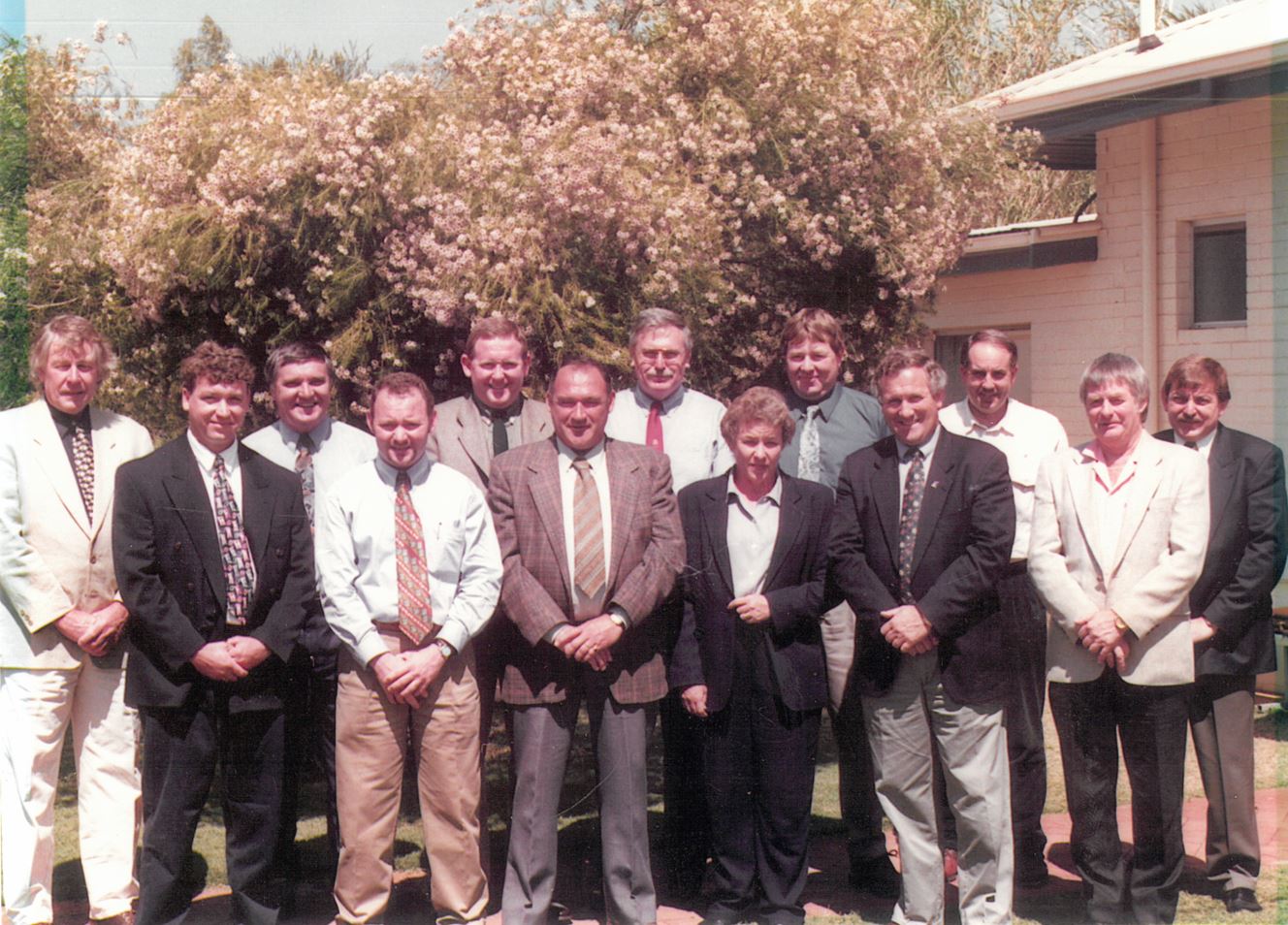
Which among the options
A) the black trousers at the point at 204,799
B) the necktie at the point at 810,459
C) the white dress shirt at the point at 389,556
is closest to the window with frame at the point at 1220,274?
the necktie at the point at 810,459

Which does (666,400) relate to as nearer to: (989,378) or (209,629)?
(989,378)

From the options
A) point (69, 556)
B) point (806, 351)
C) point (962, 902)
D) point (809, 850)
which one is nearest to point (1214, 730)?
point (962, 902)

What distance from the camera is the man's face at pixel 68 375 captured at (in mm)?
4602

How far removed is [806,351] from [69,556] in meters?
2.92

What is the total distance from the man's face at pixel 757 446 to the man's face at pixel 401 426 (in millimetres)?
1139

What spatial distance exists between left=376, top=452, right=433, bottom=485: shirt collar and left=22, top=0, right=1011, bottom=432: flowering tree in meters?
2.05

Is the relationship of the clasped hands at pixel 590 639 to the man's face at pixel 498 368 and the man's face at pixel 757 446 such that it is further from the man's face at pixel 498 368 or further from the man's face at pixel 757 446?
the man's face at pixel 498 368

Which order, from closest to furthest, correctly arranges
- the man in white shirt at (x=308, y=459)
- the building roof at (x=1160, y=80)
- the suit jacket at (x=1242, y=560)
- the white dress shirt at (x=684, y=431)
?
1. the man in white shirt at (x=308, y=459)
2. the suit jacket at (x=1242, y=560)
3. the white dress shirt at (x=684, y=431)
4. the building roof at (x=1160, y=80)

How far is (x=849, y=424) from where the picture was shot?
525 cm

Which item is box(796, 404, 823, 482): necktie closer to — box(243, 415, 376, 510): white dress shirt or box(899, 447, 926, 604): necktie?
box(899, 447, 926, 604): necktie

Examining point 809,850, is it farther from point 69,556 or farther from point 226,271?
point 226,271

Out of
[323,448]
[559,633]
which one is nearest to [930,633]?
[559,633]

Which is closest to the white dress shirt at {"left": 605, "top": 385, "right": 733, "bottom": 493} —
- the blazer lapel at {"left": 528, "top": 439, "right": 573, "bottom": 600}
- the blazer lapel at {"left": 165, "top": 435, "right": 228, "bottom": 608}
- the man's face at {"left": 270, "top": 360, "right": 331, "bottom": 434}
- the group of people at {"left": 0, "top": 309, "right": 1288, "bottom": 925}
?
the group of people at {"left": 0, "top": 309, "right": 1288, "bottom": 925}

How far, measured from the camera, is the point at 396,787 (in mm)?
4508
